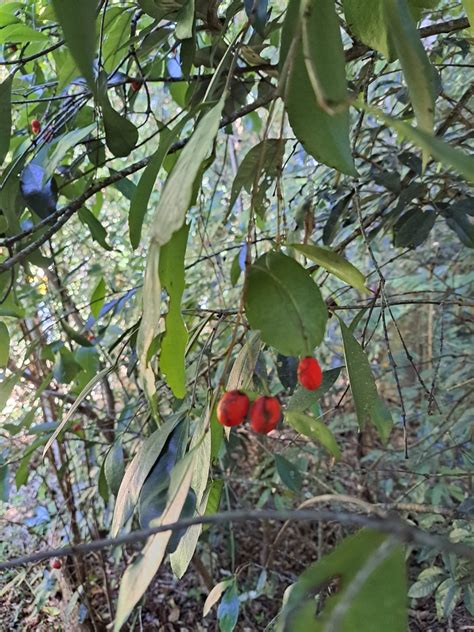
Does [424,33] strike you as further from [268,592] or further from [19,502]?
[19,502]

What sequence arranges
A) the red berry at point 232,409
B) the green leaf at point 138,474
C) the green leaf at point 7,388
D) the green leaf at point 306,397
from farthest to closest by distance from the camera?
the green leaf at point 7,388 < the green leaf at point 306,397 < the green leaf at point 138,474 < the red berry at point 232,409

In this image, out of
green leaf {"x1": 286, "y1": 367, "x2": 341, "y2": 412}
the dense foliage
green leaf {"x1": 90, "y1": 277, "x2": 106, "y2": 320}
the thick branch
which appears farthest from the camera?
green leaf {"x1": 90, "y1": 277, "x2": 106, "y2": 320}

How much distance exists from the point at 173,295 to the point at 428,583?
1036 mm

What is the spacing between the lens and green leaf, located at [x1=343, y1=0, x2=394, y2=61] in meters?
0.49

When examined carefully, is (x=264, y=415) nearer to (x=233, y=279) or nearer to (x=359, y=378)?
(x=359, y=378)

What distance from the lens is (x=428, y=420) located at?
169cm

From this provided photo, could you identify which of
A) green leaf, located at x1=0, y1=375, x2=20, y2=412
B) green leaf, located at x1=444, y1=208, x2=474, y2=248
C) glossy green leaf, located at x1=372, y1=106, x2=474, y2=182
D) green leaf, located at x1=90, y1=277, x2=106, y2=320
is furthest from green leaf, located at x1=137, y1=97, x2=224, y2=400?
green leaf, located at x1=90, y1=277, x2=106, y2=320

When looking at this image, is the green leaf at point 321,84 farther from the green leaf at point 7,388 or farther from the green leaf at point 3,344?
the green leaf at point 7,388

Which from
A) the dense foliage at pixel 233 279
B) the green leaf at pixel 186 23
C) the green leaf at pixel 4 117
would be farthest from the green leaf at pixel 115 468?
the green leaf at pixel 186 23

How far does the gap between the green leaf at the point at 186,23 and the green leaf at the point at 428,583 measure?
3.71 feet

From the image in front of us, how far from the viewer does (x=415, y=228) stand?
2.93 feet

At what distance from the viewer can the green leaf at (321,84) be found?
40 centimetres

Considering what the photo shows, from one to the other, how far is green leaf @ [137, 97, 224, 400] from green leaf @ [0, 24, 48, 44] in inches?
27.1

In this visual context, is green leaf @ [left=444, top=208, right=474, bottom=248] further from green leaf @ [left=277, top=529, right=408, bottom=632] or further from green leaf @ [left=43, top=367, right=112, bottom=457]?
green leaf @ [left=277, top=529, right=408, bottom=632]
